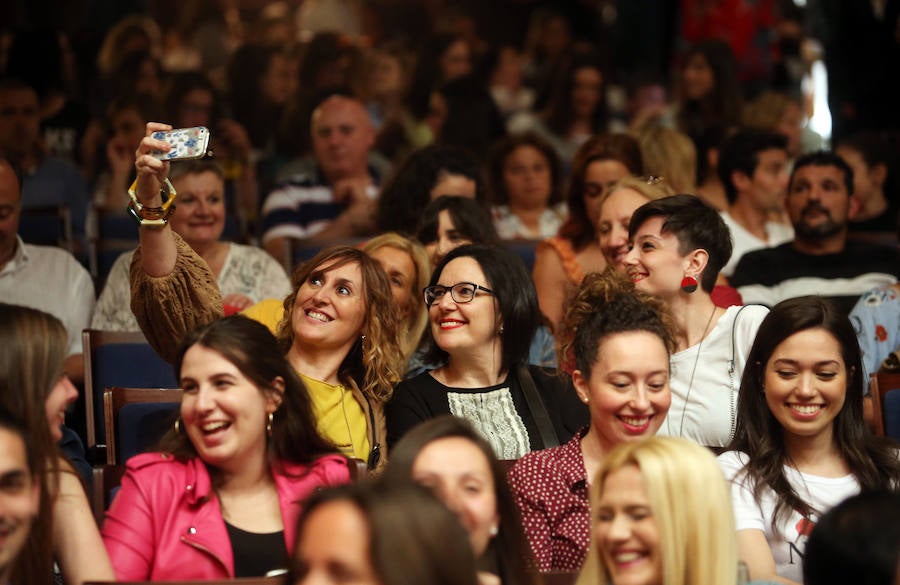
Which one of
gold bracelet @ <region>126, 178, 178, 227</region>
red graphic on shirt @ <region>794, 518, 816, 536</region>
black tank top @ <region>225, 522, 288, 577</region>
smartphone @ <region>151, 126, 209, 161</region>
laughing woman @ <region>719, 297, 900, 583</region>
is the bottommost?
red graphic on shirt @ <region>794, 518, 816, 536</region>

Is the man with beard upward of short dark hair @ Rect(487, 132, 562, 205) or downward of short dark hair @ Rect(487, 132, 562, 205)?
downward

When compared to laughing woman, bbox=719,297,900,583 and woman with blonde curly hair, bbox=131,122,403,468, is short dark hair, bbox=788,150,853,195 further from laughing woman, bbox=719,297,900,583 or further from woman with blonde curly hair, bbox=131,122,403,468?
woman with blonde curly hair, bbox=131,122,403,468

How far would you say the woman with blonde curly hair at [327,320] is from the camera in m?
3.10

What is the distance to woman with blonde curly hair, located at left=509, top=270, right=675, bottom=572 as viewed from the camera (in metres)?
2.77

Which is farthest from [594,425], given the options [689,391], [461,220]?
[461,220]

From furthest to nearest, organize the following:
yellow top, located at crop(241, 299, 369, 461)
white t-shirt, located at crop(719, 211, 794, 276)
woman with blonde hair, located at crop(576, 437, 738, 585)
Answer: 1. white t-shirt, located at crop(719, 211, 794, 276)
2. yellow top, located at crop(241, 299, 369, 461)
3. woman with blonde hair, located at crop(576, 437, 738, 585)

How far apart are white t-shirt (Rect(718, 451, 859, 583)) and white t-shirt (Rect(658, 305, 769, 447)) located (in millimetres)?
355

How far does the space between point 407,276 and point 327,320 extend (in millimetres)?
549

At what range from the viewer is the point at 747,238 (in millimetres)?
5168

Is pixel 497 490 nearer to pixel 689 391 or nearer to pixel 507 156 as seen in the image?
pixel 689 391

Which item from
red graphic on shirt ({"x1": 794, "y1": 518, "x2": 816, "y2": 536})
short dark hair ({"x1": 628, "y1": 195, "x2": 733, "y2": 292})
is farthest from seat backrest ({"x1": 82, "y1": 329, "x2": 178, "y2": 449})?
red graphic on shirt ({"x1": 794, "y1": 518, "x2": 816, "y2": 536})

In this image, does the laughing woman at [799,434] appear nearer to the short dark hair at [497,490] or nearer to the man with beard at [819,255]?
the short dark hair at [497,490]

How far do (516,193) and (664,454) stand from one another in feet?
10.5

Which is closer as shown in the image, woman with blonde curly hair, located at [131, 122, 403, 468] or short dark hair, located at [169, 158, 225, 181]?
woman with blonde curly hair, located at [131, 122, 403, 468]
